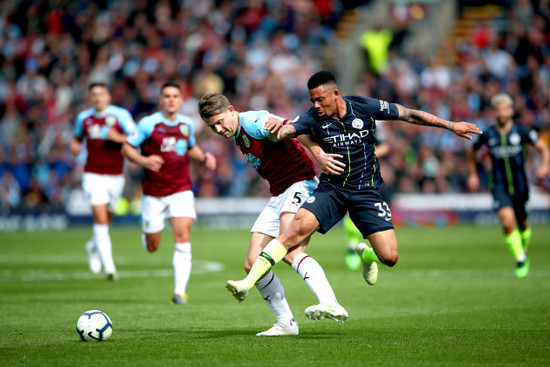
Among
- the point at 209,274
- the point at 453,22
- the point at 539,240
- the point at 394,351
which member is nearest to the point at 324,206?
the point at 394,351

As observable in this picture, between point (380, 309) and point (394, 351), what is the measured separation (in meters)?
3.18

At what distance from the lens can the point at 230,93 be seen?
95.9ft

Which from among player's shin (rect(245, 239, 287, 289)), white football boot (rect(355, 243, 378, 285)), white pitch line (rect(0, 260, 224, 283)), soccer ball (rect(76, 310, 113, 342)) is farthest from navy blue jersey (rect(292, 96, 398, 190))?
white pitch line (rect(0, 260, 224, 283))

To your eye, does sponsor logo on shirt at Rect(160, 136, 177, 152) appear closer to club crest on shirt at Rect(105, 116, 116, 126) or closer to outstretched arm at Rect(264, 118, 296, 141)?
club crest on shirt at Rect(105, 116, 116, 126)

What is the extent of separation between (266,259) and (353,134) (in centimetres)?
149

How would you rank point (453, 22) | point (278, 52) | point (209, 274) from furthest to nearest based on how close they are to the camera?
point (453, 22) → point (278, 52) → point (209, 274)

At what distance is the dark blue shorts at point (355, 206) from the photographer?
26.8 ft

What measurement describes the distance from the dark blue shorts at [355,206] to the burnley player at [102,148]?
604 centimetres

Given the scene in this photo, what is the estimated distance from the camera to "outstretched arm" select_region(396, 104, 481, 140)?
8.19m

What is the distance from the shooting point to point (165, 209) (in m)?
11.9

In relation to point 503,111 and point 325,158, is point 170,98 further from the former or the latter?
point 503,111

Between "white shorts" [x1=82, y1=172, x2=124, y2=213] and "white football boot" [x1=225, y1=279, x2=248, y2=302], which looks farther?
"white shorts" [x1=82, y1=172, x2=124, y2=213]

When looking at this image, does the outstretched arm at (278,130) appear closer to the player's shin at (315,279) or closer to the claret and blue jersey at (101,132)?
the player's shin at (315,279)

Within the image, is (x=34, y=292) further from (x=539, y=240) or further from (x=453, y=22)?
(x=453, y=22)
